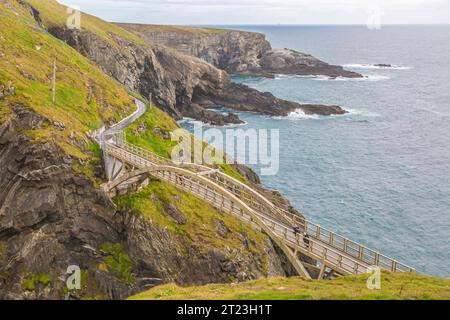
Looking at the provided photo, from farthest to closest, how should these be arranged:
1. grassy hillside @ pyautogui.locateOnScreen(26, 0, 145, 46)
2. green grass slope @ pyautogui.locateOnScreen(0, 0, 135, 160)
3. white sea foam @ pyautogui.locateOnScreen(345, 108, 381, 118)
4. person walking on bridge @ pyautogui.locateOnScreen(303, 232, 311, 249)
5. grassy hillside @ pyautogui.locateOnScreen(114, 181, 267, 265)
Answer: white sea foam @ pyautogui.locateOnScreen(345, 108, 381, 118) < grassy hillside @ pyautogui.locateOnScreen(26, 0, 145, 46) < green grass slope @ pyautogui.locateOnScreen(0, 0, 135, 160) < grassy hillside @ pyautogui.locateOnScreen(114, 181, 267, 265) < person walking on bridge @ pyautogui.locateOnScreen(303, 232, 311, 249)

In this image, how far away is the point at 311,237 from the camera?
37375 mm

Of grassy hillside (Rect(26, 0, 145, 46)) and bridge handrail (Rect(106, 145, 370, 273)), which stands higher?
grassy hillside (Rect(26, 0, 145, 46))

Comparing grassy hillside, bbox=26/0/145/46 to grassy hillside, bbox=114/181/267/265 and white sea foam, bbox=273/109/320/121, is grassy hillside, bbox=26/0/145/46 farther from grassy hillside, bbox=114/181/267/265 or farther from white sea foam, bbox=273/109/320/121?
grassy hillside, bbox=114/181/267/265

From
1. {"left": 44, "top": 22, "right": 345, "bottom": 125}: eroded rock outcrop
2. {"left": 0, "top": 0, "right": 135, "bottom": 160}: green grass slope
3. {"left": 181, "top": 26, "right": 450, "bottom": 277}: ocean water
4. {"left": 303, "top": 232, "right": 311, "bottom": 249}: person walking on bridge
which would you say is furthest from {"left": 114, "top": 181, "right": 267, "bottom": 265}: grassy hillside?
{"left": 44, "top": 22, "right": 345, "bottom": 125}: eroded rock outcrop

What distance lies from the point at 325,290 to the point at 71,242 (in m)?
30.6

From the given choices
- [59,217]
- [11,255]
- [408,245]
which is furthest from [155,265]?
[408,245]

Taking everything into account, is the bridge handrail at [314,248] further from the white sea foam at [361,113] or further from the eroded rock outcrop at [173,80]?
the white sea foam at [361,113]

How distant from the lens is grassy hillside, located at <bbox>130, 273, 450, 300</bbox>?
78.2 ft

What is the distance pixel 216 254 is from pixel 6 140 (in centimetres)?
2527

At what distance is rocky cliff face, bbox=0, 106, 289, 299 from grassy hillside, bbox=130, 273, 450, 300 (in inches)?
659

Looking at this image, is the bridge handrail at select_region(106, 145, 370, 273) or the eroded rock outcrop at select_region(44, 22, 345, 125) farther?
the eroded rock outcrop at select_region(44, 22, 345, 125)

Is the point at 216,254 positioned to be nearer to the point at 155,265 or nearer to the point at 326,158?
the point at 155,265

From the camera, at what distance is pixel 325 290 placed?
85.8 ft

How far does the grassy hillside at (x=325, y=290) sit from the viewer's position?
23.8 m
